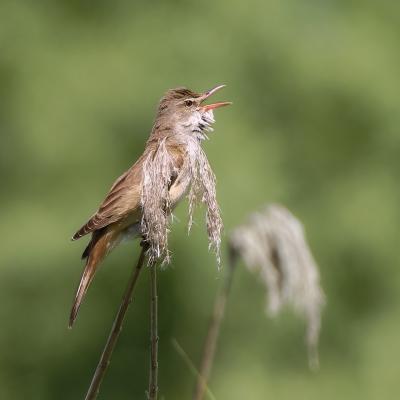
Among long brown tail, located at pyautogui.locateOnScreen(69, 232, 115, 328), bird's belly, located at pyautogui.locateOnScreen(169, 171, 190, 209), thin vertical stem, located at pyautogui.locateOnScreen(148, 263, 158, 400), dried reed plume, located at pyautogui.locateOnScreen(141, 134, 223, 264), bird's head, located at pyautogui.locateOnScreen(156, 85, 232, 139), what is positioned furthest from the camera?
bird's head, located at pyautogui.locateOnScreen(156, 85, 232, 139)

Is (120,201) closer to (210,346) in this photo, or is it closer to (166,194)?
(166,194)

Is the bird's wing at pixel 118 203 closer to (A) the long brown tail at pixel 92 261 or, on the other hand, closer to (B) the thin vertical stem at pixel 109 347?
(A) the long brown tail at pixel 92 261

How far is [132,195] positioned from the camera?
3.38 m

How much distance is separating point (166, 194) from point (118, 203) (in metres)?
0.81

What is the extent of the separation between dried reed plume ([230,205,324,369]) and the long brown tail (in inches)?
31.8

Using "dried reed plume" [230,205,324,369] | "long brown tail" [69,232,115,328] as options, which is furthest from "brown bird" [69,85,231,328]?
"dried reed plume" [230,205,324,369]

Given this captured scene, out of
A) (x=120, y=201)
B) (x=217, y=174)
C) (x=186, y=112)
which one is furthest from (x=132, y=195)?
(x=217, y=174)

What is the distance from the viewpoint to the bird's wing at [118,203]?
3.30 meters

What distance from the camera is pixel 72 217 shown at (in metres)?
7.57

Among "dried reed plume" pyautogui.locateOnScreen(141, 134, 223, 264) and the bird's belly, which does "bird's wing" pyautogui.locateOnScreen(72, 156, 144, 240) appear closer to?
the bird's belly

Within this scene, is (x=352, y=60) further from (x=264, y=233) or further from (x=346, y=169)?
(x=264, y=233)

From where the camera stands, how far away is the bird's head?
3.56 m

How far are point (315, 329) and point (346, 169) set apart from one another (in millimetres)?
6066

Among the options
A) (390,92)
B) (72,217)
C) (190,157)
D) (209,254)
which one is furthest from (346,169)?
(190,157)
